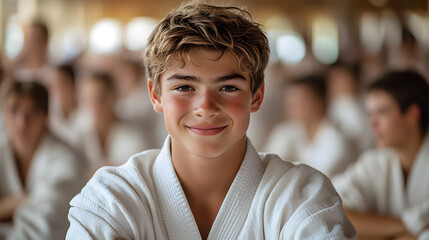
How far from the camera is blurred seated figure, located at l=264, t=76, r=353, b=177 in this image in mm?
4156

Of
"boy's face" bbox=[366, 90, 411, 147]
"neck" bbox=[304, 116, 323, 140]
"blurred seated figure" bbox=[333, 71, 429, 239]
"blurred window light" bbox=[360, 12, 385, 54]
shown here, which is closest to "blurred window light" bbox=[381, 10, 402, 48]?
"blurred window light" bbox=[360, 12, 385, 54]

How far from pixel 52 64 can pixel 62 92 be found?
Answer: 13.0 inches

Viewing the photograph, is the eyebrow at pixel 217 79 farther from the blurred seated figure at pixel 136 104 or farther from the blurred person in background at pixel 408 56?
the blurred person in background at pixel 408 56

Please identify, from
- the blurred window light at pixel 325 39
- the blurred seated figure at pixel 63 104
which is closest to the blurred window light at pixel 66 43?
the blurred seated figure at pixel 63 104

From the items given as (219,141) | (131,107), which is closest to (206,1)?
(219,141)

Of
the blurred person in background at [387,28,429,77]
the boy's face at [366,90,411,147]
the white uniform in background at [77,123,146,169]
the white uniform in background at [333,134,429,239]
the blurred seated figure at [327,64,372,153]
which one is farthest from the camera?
the blurred person in background at [387,28,429,77]

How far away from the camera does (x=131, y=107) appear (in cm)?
505

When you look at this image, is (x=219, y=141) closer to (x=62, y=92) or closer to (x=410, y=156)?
(x=410, y=156)

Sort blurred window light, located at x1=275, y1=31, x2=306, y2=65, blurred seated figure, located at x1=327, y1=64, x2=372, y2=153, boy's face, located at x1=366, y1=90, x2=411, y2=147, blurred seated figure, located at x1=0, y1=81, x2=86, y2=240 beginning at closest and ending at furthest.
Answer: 1. blurred seated figure, located at x1=0, y1=81, x2=86, y2=240
2. boy's face, located at x1=366, y1=90, x2=411, y2=147
3. blurred seated figure, located at x1=327, y1=64, x2=372, y2=153
4. blurred window light, located at x1=275, y1=31, x2=306, y2=65

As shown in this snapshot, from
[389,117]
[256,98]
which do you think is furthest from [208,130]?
[389,117]

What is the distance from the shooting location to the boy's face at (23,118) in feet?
12.4

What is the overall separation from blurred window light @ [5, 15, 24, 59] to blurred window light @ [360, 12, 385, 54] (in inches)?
136

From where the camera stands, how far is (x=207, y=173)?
1.20 metres

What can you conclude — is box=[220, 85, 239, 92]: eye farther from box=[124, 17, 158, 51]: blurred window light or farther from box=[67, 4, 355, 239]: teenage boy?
box=[124, 17, 158, 51]: blurred window light
